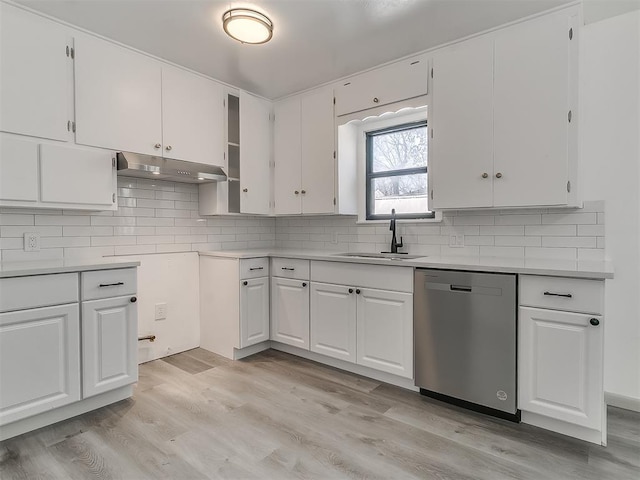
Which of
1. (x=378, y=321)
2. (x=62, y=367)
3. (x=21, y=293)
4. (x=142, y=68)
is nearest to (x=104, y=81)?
(x=142, y=68)

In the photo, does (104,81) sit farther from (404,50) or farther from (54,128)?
(404,50)

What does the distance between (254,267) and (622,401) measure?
9.09ft

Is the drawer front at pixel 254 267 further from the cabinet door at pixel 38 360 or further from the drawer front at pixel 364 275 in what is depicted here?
the cabinet door at pixel 38 360

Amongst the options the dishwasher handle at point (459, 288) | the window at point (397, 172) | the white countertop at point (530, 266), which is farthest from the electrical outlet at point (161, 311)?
the dishwasher handle at point (459, 288)

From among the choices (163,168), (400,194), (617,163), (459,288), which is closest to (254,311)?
(163,168)

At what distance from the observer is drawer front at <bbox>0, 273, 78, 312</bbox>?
1897mm

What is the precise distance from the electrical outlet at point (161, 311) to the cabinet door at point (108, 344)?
75cm

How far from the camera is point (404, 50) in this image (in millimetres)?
2697

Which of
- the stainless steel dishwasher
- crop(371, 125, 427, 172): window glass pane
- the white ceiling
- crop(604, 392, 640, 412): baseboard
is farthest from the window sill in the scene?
crop(604, 392, 640, 412): baseboard

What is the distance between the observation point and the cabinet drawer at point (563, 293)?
→ 6.02ft

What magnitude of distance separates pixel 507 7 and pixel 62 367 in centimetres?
338

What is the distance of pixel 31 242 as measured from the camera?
2.44 meters

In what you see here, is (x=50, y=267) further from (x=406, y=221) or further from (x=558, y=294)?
(x=558, y=294)

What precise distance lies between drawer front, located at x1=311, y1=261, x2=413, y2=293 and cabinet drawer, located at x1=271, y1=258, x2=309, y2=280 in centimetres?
9
